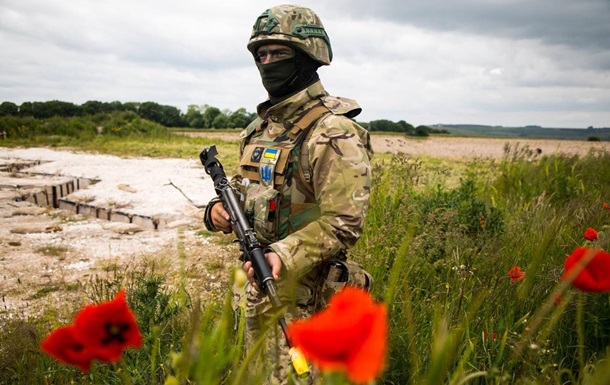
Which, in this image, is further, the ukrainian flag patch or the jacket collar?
the jacket collar

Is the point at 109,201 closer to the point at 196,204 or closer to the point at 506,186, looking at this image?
the point at 196,204

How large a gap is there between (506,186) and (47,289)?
18.5 feet

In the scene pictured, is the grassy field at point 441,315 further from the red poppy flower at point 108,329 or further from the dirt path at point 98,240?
the dirt path at point 98,240

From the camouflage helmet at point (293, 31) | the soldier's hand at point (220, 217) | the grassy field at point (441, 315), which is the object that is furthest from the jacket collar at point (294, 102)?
the grassy field at point (441, 315)

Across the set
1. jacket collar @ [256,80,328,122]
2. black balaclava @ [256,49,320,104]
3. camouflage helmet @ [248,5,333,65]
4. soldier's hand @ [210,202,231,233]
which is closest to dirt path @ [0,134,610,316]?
soldier's hand @ [210,202,231,233]

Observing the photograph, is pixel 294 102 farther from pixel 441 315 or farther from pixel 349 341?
pixel 349 341

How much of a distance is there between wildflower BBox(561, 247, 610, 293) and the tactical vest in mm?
1330

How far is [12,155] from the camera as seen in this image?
31.8 feet

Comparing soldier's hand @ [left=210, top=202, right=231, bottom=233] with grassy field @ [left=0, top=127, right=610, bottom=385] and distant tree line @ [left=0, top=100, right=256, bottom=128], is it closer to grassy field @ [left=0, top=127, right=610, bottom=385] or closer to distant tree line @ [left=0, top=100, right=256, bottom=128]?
grassy field @ [left=0, top=127, right=610, bottom=385]

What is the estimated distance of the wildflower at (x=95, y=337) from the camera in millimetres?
561

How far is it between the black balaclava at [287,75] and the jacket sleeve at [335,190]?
1.30ft

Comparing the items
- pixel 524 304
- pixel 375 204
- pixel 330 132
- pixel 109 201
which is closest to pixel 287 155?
pixel 330 132

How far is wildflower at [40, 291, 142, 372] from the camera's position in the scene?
56cm

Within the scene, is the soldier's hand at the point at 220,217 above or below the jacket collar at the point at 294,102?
below
